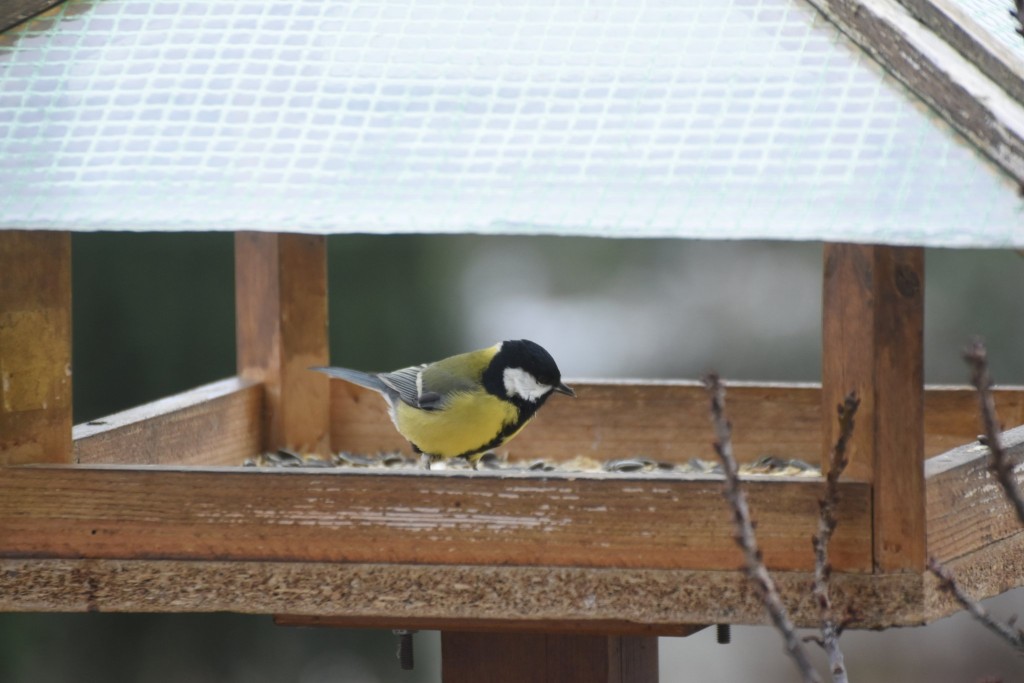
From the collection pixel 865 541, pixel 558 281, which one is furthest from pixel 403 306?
pixel 865 541

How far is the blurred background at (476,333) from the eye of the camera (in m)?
5.07

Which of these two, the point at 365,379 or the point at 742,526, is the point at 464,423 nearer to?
the point at 365,379

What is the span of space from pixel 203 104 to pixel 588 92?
1.83 ft

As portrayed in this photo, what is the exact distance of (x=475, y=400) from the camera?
122 inches

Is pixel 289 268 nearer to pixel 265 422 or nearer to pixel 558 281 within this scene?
pixel 265 422

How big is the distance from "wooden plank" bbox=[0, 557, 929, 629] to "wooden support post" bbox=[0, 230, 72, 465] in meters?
0.21

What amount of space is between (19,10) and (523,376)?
3.95ft

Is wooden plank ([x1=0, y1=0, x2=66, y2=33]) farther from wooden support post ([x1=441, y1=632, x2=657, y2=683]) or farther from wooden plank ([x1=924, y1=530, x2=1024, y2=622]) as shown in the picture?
wooden plank ([x1=924, y1=530, x2=1024, y2=622])

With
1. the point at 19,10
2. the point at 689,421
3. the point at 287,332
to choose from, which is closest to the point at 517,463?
the point at 689,421

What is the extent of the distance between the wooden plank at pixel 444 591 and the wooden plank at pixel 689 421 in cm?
115

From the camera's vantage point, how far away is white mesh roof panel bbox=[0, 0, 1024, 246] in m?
1.97

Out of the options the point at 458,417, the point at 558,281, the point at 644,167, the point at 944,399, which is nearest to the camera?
the point at 644,167

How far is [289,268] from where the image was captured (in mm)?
3557

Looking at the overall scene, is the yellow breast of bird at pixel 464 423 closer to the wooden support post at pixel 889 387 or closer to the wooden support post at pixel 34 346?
the wooden support post at pixel 34 346
